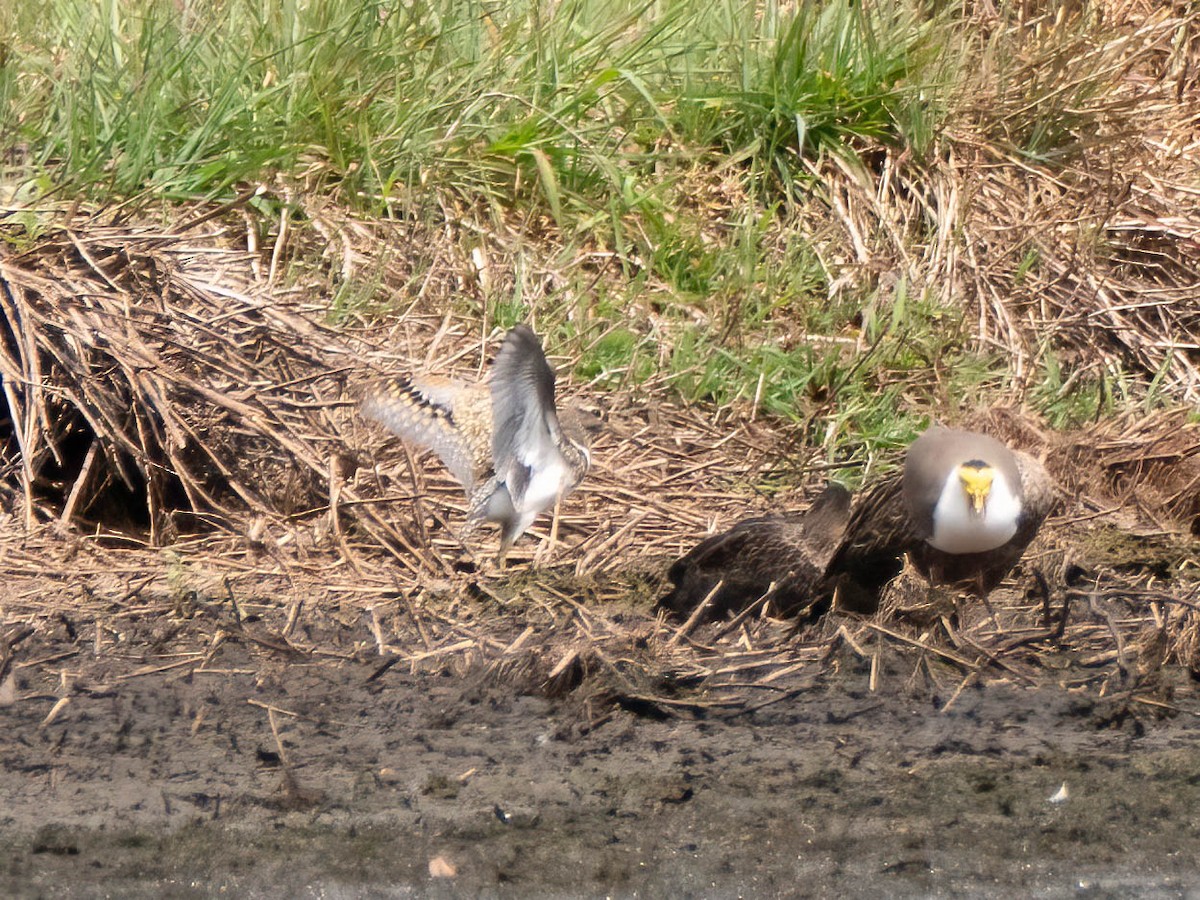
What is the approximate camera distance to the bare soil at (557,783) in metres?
2.60

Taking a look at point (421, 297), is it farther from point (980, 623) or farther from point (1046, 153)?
point (1046, 153)

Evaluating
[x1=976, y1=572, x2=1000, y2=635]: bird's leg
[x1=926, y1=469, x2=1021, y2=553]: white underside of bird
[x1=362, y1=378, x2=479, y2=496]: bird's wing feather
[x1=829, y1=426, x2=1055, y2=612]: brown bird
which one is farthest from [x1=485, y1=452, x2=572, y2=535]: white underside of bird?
[x1=976, y1=572, x2=1000, y2=635]: bird's leg

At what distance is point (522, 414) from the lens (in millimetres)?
3654

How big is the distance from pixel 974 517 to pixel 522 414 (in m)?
1.20

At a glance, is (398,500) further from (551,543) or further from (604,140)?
(604,140)

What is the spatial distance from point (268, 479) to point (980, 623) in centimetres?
206

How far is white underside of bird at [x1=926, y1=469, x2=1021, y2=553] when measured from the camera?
11.9 ft

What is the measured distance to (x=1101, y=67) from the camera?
5961 millimetres

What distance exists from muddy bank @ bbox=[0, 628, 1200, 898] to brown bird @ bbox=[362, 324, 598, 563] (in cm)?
66

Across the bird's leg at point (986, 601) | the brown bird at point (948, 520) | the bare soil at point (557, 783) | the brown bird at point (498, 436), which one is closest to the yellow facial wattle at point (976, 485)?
the brown bird at point (948, 520)

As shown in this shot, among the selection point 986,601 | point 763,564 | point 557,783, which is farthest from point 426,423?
point 986,601

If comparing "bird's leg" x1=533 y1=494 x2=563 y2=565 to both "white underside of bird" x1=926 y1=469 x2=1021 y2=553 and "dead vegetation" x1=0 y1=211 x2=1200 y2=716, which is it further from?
"white underside of bird" x1=926 y1=469 x2=1021 y2=553

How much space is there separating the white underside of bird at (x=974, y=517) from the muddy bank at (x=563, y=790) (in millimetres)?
482

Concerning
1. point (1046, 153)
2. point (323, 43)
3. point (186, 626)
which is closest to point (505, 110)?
point (323, 43)
